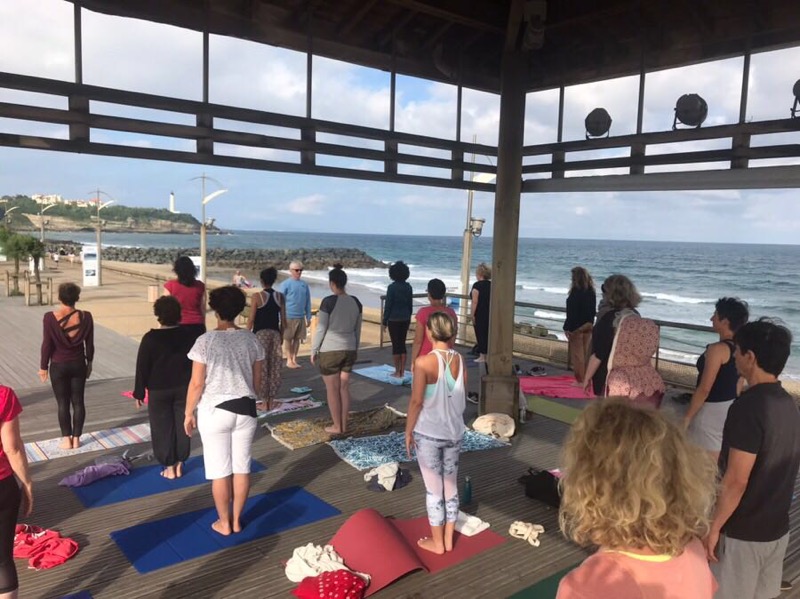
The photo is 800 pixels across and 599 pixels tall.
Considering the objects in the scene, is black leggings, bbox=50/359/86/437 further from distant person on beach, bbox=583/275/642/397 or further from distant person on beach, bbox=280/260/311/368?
distant person on beach, bbox=583/275/642/397

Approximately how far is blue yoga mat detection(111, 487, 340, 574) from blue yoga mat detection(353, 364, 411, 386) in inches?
145

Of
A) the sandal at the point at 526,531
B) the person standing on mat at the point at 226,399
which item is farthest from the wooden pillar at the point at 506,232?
the person standing on mat at the point at 226,399

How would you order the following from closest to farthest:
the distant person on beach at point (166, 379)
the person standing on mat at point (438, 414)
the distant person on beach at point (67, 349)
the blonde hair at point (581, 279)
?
the person standing on mat at point (438, 414)
the distant person on beach at point (166, 379)
the distant person on beach at point (67, 349)
the blonde hair at point (581, 279)

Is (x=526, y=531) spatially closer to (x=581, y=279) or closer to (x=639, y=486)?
(x=639, y=486)

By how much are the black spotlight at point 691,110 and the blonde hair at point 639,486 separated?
463 cm

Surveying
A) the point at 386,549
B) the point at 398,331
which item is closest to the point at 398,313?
the point at 398,331

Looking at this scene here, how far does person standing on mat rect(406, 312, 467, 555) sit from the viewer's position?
3363 millimetres

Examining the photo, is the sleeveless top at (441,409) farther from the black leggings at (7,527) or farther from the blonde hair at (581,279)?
the blonde hair at (581,279)

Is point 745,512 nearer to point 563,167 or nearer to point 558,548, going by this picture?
point 558,548

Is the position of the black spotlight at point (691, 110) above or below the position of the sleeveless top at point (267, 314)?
above

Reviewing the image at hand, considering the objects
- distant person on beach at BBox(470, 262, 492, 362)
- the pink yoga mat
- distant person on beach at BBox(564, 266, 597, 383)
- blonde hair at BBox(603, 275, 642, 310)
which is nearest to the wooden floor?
the pink yoga mat

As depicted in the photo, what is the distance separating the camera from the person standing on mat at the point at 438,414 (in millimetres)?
3363

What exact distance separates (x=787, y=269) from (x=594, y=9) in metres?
60.4

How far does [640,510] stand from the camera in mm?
1263
